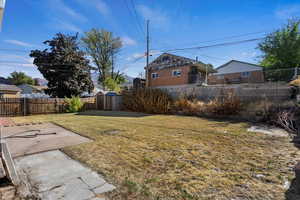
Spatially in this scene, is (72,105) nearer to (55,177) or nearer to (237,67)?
(55,177)

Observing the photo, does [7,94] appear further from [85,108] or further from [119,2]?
[119,2]

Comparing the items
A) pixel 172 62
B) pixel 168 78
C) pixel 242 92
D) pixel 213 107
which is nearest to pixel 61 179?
pixel 213 107

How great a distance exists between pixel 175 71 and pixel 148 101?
836 cm

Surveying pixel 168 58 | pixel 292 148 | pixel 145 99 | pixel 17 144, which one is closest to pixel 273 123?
pixel 292 148

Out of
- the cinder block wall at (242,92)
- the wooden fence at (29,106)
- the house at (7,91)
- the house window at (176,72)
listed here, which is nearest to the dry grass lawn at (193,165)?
the cinder block wall at (242,92)

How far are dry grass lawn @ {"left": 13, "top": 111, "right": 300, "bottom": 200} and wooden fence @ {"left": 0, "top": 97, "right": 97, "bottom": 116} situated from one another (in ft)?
30.3

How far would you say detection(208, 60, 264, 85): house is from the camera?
1428 cm

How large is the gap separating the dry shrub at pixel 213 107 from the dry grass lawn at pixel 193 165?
3.64 m

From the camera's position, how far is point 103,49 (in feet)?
82.7

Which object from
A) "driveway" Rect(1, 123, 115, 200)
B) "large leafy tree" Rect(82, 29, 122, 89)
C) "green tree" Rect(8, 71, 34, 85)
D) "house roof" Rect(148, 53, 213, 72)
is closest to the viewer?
"driveway" Rect(1, 123, 115, 200)

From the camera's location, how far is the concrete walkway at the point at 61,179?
1626 millimetres

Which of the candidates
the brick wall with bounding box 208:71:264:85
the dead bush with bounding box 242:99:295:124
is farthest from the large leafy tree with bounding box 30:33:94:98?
the dead bush with bounding box 242:99:295:124

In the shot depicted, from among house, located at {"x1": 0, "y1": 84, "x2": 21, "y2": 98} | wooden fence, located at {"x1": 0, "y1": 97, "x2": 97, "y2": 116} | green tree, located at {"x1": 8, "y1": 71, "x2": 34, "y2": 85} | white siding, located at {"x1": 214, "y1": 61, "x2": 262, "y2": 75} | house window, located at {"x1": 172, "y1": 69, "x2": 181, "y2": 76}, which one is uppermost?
green tree, located at {"x1": 8, "y1": 71, "x2": 34, "y2": 85}

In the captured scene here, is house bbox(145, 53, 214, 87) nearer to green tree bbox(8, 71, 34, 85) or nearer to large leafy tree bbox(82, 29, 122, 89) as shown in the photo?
large leafy tree bbox(82, 29, 122, 89)
